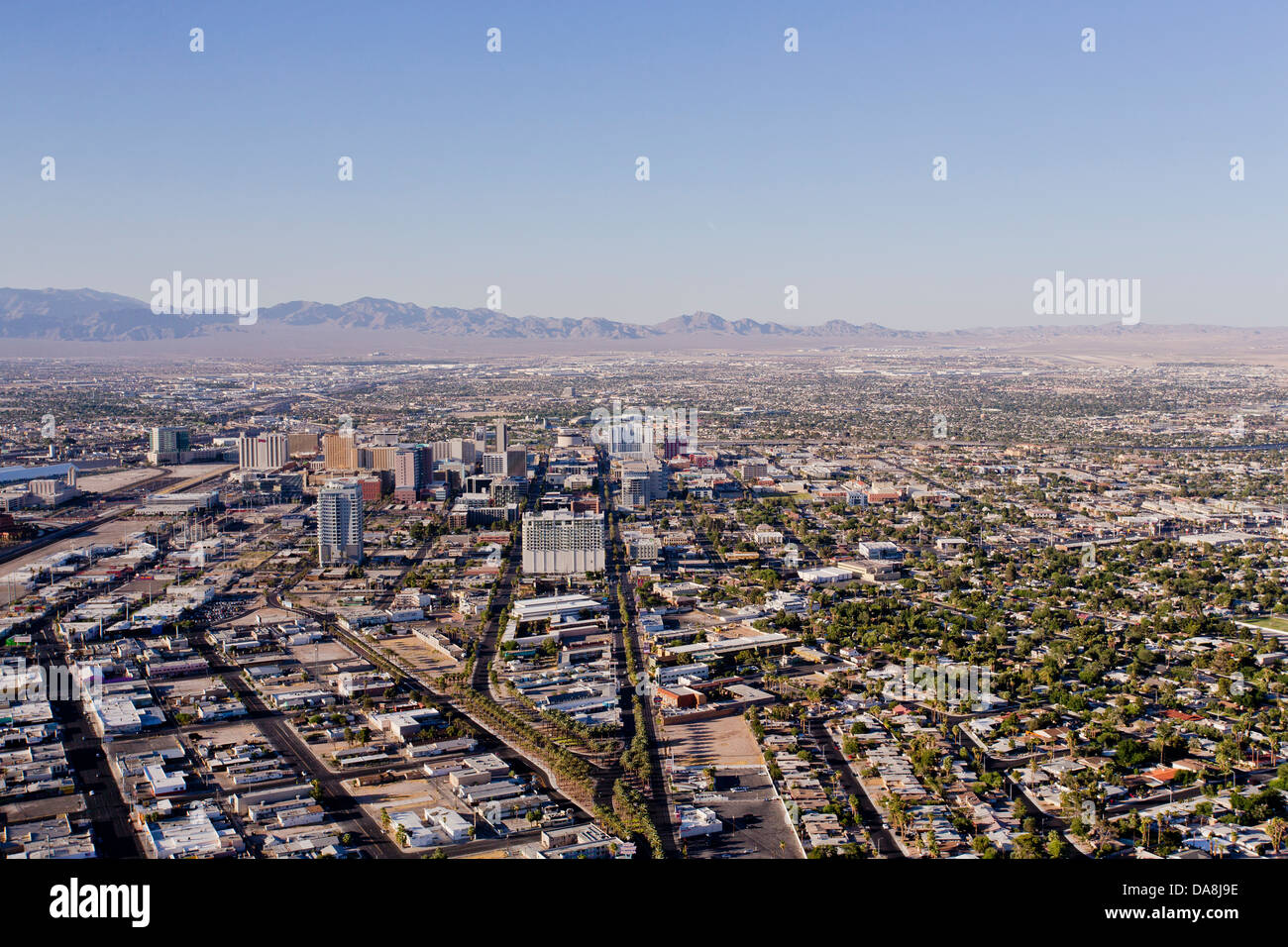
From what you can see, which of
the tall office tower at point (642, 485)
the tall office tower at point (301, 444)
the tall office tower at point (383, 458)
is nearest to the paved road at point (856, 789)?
the tall office tower at point (642, 485)

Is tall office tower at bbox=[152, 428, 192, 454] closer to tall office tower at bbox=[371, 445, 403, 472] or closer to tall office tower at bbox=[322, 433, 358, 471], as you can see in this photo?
tall office tower at bbox=[322, 433, 358, 471]

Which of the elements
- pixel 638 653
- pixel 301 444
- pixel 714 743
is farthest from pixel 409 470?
pixel 714 743

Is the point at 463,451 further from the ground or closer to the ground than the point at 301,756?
further from the ground

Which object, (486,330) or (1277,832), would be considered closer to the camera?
(1277,832)

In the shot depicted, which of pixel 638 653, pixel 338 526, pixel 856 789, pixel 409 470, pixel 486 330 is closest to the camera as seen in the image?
pixel 856 789

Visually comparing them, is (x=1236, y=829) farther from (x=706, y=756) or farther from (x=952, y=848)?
(x=706, y=756)

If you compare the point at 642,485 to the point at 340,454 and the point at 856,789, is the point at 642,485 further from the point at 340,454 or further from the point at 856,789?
the point at 856,789

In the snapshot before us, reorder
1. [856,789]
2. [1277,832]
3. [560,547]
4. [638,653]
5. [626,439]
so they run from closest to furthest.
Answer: [1277,832] < [856,789] < [638,653] < [560,547] < [626,439]
